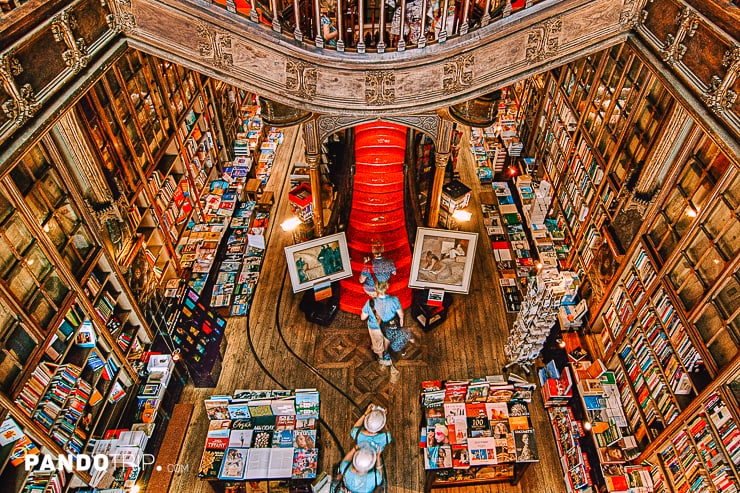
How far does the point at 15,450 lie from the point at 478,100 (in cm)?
722

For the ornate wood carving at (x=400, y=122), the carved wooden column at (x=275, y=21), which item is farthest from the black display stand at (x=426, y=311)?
the carved wooden column at (x=275, y=21)

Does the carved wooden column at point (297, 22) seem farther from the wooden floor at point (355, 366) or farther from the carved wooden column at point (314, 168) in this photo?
the wooden floor at point (355, 366)

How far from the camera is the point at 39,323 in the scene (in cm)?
573

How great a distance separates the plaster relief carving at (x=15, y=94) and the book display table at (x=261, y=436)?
413cm

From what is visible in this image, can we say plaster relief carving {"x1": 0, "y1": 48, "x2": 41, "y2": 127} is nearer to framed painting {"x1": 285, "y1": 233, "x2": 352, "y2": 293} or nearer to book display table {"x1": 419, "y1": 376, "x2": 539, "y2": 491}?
framed painting {"x1": 285, "y1": 233, "x2": 352, "y2": 293}

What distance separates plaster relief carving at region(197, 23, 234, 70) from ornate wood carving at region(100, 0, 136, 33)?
867 millimetres

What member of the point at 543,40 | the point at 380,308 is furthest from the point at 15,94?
the point at 543,40

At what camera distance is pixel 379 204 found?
384 inches

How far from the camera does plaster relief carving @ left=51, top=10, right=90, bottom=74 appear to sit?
17.4 ft

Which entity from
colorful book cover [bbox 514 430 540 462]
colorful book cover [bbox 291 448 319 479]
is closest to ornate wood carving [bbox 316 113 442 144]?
colorful book cover [bbox 514 430 540 462]

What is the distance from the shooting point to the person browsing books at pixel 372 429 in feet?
18.7

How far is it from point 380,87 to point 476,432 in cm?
488

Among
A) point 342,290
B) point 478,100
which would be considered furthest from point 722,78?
point 342,290

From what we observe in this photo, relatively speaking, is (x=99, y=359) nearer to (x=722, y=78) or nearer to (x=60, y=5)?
(x=60, y=5)
